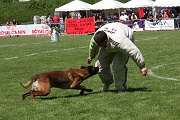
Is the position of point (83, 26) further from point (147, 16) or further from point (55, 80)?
point (55, 80)

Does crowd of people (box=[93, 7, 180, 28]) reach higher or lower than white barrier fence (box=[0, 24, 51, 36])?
Answer: higher

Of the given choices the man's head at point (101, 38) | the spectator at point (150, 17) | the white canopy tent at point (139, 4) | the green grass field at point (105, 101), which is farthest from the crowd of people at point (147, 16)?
the man's head at point (101, 38)

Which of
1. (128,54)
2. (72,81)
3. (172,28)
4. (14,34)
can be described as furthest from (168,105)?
(14,34)

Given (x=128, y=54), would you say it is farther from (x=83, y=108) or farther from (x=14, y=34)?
(x=14, y=34)

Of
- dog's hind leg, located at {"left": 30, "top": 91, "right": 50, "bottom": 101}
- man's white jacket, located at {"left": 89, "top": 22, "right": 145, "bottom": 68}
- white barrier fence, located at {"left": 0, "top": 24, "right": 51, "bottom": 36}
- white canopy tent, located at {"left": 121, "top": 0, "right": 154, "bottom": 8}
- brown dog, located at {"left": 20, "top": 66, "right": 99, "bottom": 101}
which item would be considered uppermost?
white canopy tent, located at {"left": 121, "top": 0, "right": 154, "bottom": 8}

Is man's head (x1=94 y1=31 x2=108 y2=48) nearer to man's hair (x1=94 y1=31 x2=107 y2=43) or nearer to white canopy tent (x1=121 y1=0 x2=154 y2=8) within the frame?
man's hair (x1=94 y1=31 x2=107 y2=43)

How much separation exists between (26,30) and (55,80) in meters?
29.3

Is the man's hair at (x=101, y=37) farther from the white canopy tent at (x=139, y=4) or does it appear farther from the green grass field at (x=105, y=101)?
the white canopy tent at (x=139, y=4)

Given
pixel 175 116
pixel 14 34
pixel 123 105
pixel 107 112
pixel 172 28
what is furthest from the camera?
pixel 14 34

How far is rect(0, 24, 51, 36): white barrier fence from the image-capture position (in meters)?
36.8

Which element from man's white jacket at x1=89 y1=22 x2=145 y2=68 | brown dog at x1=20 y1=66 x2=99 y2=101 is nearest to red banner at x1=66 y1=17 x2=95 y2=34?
brown dog at x1=20 y1=66 x2=99 y2=101

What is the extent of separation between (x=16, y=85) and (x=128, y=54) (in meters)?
3.49

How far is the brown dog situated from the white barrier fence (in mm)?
27921

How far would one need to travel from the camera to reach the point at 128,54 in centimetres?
842
